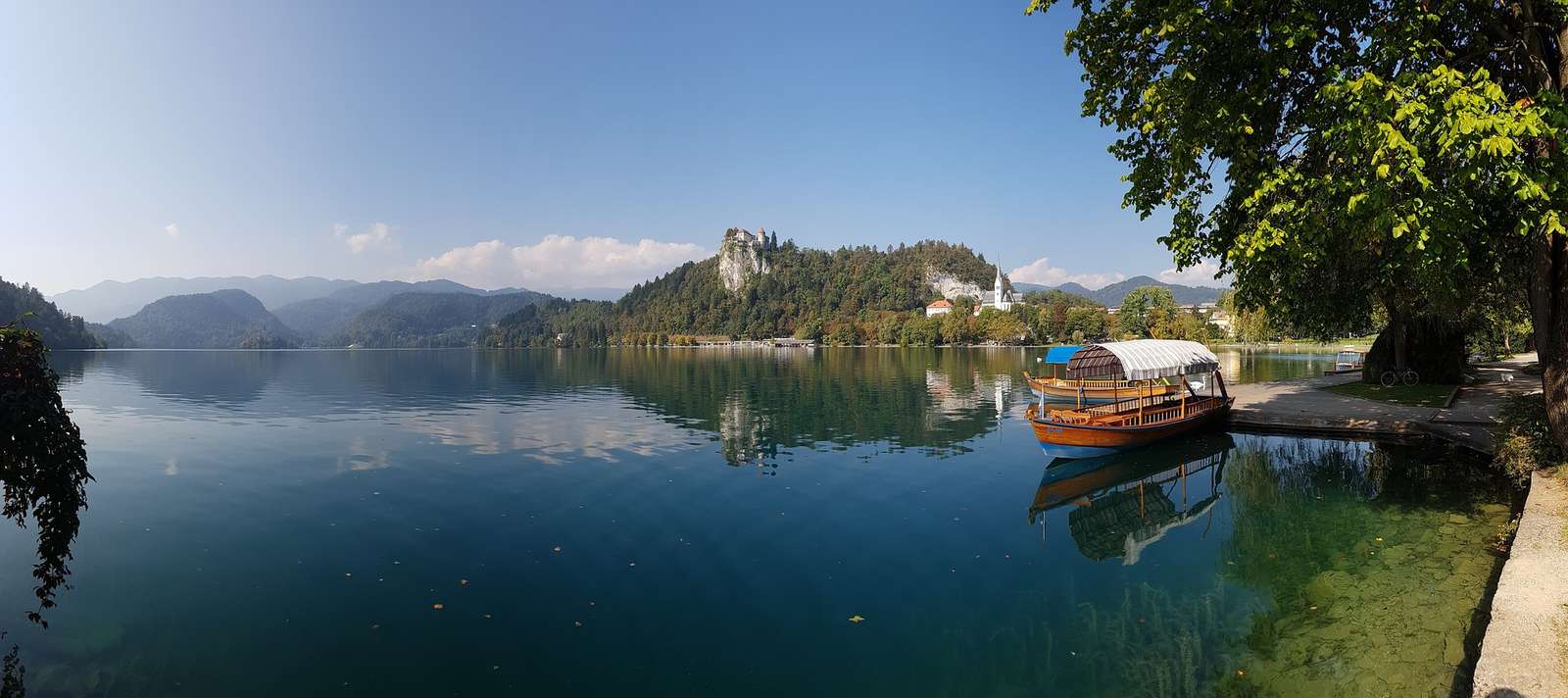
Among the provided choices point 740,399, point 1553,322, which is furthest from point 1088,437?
point 740,399

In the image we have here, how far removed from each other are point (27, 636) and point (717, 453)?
700 inches

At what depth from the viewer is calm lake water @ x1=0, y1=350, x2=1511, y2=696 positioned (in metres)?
8.78

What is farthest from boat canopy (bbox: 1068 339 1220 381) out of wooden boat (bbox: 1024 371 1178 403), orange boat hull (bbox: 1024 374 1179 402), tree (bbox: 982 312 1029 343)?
tree (bbox: 982 312 1029 343)

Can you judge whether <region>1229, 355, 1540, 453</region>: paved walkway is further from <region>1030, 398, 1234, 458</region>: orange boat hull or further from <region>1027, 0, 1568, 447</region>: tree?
<region>1027, 0, 1568, 447</region>: tree

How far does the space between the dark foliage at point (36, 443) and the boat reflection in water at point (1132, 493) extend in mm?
15885

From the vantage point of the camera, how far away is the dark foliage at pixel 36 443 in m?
7.25

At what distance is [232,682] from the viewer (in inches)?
336

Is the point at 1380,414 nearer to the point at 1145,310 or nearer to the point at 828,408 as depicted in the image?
the point at 828,408

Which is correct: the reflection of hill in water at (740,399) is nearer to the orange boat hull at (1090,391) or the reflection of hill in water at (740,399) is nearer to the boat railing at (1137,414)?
the orange boat hull at (1090,391)

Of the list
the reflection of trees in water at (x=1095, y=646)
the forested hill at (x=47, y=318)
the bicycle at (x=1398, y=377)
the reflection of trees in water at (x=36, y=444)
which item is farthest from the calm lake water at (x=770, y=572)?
the forested hill at (x=47, y=318)

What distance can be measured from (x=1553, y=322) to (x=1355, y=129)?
728 centimetres

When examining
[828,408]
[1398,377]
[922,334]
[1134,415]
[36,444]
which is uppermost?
[922,334]

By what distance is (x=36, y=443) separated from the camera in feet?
24.2

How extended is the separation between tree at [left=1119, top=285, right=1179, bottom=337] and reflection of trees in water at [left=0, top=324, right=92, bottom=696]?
145 meters
